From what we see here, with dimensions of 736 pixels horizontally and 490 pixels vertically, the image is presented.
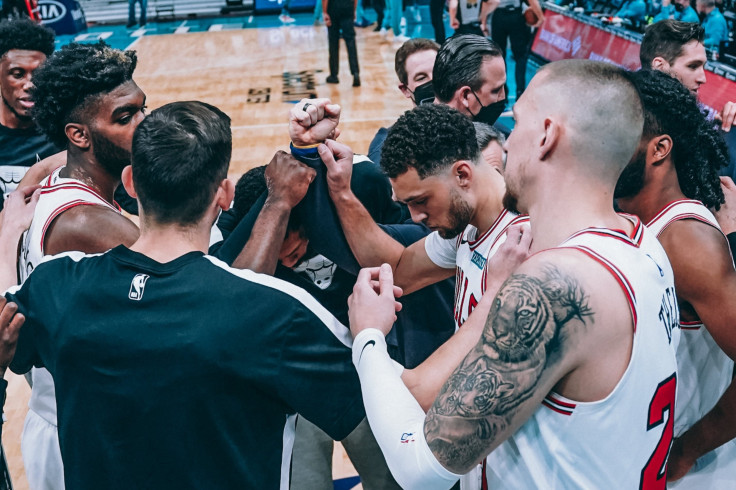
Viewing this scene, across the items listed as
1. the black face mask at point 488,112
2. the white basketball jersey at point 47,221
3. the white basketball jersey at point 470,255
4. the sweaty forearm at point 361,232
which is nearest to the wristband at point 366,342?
the white basketball jersey at point 470,255

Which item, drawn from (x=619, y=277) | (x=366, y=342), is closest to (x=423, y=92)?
(x=366, y=342)

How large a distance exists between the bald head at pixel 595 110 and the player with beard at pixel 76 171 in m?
1.57

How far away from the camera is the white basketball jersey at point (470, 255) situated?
2.30m

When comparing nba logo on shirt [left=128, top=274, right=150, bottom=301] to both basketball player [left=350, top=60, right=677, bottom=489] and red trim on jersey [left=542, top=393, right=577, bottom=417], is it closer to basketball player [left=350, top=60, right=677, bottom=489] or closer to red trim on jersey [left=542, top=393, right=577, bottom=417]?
basketball player [left=350, top=60, right=677, bottom=489]

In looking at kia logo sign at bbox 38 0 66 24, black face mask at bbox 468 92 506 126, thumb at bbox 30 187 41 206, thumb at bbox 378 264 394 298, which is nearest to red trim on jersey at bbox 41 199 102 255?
thumb at bbox 30 187 41 206

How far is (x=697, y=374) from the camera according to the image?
2.45 metres

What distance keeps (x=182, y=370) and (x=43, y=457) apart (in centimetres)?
133

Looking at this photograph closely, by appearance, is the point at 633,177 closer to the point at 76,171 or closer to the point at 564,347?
the point at 564,347

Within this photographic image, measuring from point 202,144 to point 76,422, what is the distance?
809 millimetres

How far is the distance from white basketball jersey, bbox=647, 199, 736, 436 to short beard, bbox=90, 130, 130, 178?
7.42 ft

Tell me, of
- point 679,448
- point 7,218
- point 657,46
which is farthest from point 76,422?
point 657,46

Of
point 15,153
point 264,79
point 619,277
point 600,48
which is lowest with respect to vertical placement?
point 264,79

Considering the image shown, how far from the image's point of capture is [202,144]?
183 cm

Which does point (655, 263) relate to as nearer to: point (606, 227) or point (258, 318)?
point (606, 227)
